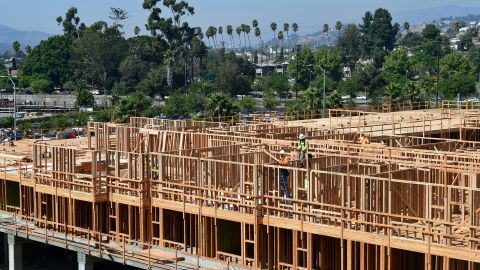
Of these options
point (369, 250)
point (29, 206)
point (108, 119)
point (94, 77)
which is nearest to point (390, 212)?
point (369, 250)

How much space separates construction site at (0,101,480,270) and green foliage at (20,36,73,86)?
106 m

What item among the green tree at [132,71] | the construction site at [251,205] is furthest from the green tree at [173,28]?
the construction site at [251,205]

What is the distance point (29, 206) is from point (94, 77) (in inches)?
4106

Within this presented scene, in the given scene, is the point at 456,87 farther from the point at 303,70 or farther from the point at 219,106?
the point at 219,106

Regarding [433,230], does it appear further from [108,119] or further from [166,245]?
[108,119]

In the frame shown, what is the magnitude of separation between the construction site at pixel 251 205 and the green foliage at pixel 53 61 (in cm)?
10603

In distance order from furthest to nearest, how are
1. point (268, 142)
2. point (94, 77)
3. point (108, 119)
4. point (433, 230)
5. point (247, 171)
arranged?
point (94, 77) < point (108, 119) < point (268, 142) < point (247, 171) < point (433, 230)

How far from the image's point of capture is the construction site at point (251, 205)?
28.3 metres

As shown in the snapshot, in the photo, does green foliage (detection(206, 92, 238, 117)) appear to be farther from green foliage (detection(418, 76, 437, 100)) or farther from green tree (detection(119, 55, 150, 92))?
green tree (detection(119, 55, 150, 92))

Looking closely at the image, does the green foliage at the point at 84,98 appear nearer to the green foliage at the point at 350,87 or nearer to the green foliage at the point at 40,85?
the green foliage at the point at 40,85

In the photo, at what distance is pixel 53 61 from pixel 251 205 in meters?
121

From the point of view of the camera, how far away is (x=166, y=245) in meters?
34.1

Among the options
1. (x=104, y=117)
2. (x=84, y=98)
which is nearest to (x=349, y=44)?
(x=84, y=98)

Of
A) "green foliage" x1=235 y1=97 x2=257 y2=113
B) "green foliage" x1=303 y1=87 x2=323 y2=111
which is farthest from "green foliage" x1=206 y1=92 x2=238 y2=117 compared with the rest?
"green foliage" x1=235 y1=97 x2=257 y2=113
